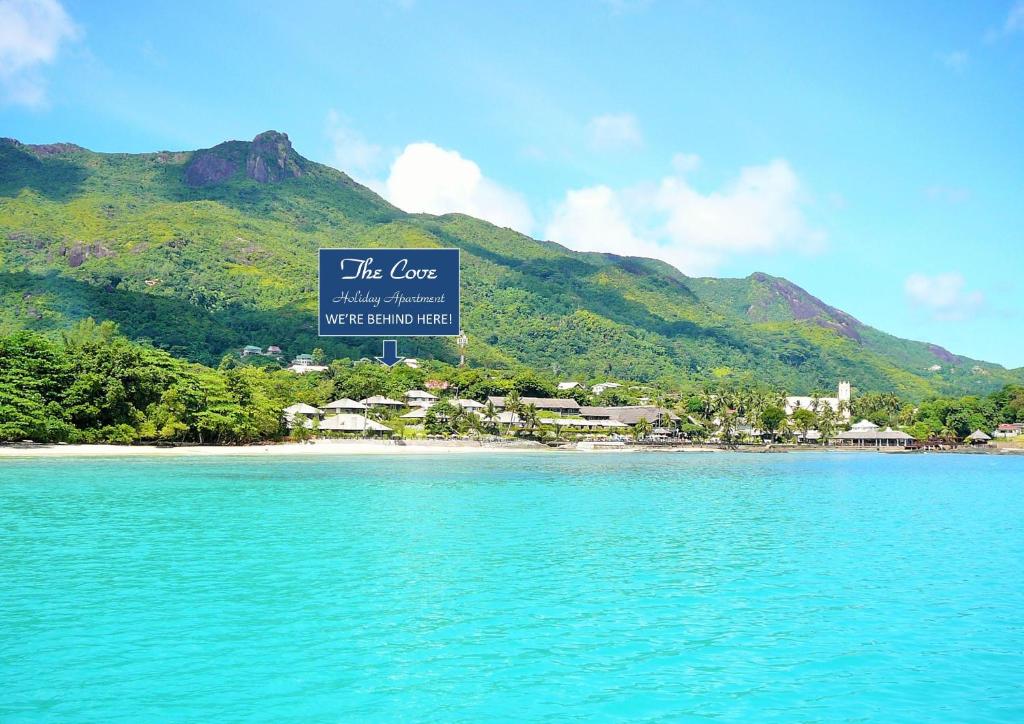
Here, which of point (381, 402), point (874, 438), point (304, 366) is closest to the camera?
point (381, 402)

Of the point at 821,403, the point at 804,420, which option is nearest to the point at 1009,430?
the point at 821,403

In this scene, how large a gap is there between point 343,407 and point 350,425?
8.66 metres

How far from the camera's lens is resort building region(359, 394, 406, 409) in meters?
75.8

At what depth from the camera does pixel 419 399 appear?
84.4 metres

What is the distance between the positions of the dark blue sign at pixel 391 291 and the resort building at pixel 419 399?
4024 cm

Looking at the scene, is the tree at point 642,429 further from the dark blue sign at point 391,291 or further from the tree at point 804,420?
the dark blue sign at point 391,291

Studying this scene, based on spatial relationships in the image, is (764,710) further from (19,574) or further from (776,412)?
(776,412)

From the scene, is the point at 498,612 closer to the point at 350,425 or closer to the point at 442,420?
the point at 350,425

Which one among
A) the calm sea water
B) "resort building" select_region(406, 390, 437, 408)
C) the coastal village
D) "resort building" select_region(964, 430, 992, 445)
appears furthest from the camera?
"resort building" select_region(964, 430, 992, 445)

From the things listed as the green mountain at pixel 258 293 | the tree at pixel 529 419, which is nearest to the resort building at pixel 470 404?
the tree at pixel 529 419

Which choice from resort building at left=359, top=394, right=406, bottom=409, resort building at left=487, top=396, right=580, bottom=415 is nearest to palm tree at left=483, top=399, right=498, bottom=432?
resort building at left=359, top=394, right=406, bottom=409

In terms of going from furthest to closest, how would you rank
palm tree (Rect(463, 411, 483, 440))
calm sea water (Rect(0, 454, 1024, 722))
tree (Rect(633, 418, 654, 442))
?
tree (Rect(633, 418, 654, 442)) → palm tree (Rect(463, 411, 483, 440)) → calm sea water (Rect(0, 454, 1024, 722))

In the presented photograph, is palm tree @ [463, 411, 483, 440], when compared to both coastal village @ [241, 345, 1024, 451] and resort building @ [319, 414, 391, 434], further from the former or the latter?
resort building @ [319, 414, 391, 434]

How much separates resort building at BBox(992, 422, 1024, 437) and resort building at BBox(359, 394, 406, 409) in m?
71.9
